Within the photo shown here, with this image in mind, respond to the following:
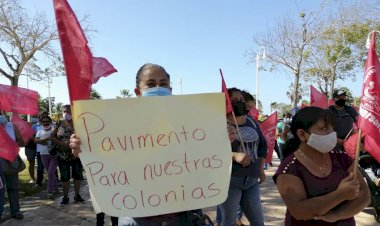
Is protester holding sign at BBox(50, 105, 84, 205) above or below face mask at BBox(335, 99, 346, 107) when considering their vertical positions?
below

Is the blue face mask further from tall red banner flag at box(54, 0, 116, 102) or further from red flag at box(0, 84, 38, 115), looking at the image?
red flag at box(0, 84, 38, 115)

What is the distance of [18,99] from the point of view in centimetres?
603

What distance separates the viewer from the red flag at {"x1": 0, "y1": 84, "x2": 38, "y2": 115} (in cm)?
576

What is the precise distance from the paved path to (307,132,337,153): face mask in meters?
3.23

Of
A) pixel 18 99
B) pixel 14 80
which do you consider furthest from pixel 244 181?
pixel 14 80

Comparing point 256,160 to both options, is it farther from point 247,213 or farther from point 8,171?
point 8,171

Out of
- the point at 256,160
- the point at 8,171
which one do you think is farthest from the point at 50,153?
the point at 256,160

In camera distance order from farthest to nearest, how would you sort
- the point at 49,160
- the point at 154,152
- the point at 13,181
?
the point at 49,160
the point at 13,181
the point at 154,152

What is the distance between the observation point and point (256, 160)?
3.86 meters

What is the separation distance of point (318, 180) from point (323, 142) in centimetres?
21

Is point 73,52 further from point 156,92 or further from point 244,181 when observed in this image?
point 244,181

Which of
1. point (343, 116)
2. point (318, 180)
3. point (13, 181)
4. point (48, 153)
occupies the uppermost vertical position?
point (343, 116)

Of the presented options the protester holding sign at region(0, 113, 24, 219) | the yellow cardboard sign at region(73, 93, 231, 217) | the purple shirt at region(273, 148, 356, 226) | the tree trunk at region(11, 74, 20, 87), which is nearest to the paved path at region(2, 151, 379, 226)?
the protester holding sign at region(0, 113, 24, 219)

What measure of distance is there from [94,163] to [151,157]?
11.4 inches
